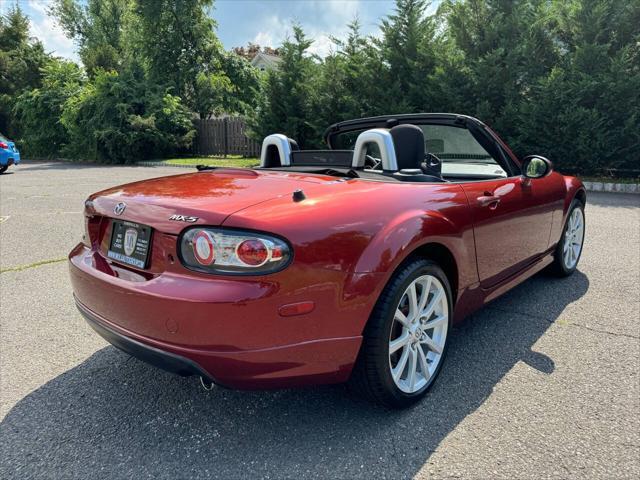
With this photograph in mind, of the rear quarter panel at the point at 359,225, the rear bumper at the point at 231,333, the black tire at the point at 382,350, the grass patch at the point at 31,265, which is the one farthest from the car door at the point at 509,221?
the grass patch at the point at 31,265

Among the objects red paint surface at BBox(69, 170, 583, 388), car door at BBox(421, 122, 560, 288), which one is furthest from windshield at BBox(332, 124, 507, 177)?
red paint surface at BBox(69, 170, 583, 388)

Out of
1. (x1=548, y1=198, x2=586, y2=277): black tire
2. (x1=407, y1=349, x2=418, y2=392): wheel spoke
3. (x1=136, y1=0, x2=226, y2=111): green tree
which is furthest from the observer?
(x1=136, y1=0, x2=226, y2=111): green tree

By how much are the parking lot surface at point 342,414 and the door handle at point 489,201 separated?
0.88 meters

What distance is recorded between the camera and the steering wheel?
2926mm

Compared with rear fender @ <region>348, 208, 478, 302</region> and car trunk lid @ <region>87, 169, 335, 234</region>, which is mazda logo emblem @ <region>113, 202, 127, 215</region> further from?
rear fender @ <region>348, 208, 478, 302</region>

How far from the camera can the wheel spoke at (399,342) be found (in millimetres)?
2169

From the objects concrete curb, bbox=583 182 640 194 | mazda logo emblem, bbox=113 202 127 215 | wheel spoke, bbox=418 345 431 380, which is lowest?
wheel spoke, bbox=418 345 431 380

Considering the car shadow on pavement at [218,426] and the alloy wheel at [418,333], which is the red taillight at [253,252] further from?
the car shadow on pavement at [218,426]

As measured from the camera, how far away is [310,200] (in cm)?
205

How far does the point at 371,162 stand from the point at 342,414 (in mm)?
1593

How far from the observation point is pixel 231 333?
70.0 inches

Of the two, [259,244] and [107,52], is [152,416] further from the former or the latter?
[107,52]

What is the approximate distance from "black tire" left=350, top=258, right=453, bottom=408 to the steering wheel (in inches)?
35.3

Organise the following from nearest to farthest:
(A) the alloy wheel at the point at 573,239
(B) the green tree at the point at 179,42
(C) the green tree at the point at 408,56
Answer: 1. (A) the alloy wheel at the point at 573,239
2. (C) the green tree at the point at 408,56
3. (B) the green tree at the point at 179,42
